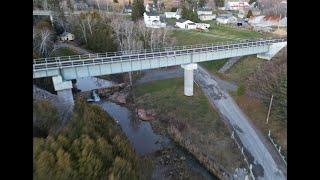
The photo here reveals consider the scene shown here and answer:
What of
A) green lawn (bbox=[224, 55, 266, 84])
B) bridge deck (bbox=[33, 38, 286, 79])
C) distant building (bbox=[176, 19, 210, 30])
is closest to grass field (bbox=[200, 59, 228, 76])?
green lawn (bbox=[224, 55, 266, 84])

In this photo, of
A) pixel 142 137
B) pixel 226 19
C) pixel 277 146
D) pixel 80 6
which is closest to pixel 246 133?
pixel 277 146

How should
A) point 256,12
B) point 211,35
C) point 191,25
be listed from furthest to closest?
point 256,12 → point 191,25 → point 211,35

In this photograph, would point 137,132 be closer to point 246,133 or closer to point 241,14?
point 246,133

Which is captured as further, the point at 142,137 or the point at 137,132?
the point at 137,132

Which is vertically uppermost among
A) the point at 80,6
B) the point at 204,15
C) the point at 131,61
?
the point at 80,6

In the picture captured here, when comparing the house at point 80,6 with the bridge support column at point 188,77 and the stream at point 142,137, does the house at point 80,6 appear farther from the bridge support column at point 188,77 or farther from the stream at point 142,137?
the bridge support column at point 188,77

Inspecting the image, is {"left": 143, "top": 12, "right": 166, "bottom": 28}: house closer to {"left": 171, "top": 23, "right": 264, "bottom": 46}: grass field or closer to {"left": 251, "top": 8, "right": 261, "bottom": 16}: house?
{"left": 171, "top": 23, "right": 264, "bottom": 46}: grass field

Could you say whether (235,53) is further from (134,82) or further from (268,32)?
(268,32)
